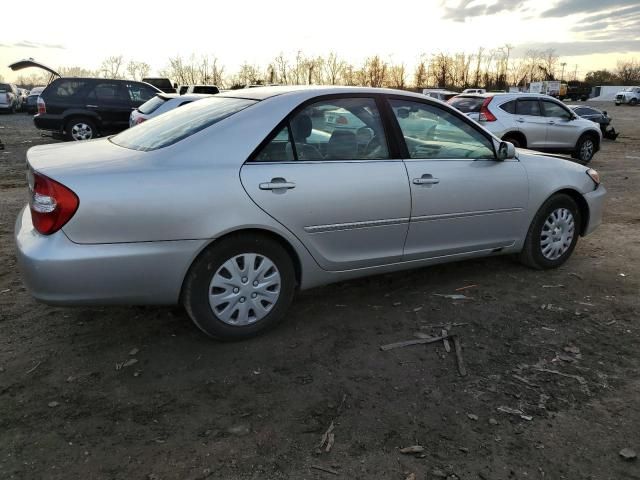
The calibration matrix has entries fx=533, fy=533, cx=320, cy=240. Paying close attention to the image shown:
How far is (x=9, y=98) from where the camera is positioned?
93.8 ft

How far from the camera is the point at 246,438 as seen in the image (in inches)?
99.0

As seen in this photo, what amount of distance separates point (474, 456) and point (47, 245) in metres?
2.40

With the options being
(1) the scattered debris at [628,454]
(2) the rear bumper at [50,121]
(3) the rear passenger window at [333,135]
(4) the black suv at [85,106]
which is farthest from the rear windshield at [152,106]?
(1) the scattered debris at [628,454]

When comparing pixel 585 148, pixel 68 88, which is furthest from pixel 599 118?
pixel 68 88

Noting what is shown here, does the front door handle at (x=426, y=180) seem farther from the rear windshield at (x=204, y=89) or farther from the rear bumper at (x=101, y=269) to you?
the rear windshield at (x=204, y=89)

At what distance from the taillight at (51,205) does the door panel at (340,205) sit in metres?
0.96

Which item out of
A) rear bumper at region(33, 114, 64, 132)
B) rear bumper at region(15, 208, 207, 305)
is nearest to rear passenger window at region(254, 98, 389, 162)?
rear bumper at region(15, 208, 207, 305)

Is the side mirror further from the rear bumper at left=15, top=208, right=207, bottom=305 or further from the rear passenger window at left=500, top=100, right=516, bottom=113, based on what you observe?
the rear passenger window at left=500, top=100, right=516, bottom=113

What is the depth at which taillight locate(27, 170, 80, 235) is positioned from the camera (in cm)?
283

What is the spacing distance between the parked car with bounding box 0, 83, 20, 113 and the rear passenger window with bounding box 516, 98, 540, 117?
2704cm

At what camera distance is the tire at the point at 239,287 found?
318 cm

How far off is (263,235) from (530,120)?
9.65 meters

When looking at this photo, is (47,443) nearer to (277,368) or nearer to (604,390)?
(277,368)

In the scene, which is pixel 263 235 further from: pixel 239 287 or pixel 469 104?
pixel 469 104
